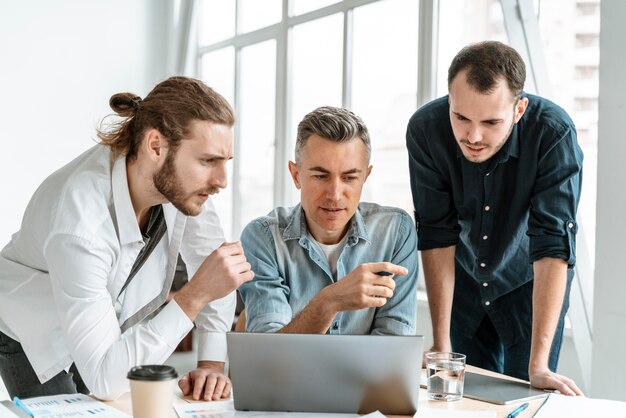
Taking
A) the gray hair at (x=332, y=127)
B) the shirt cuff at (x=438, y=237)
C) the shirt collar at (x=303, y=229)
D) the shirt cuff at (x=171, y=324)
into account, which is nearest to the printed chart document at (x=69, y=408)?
the shirt cuff at (x=171, y=324)

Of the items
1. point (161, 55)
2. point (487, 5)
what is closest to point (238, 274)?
point (487, 5)

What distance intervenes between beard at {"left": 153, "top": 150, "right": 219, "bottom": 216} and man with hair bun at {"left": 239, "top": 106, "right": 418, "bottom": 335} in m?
0.27

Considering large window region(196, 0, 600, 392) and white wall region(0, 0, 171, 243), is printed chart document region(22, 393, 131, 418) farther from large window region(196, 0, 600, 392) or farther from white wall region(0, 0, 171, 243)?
white wall region(0, 0, 171, 243)

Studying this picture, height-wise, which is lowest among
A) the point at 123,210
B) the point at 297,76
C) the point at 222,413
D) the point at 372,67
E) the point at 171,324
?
the point at 222,413

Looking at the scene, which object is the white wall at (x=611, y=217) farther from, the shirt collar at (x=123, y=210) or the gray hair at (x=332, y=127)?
the shirt collar at (x=123, y=210)

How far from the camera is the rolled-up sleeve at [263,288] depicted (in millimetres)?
1847

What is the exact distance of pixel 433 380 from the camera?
1508 millimetres

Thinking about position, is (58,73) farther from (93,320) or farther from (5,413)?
(5,413)

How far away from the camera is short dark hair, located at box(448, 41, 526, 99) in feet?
6.12

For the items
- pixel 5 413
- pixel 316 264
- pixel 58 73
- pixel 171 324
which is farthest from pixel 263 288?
pixel 58 73

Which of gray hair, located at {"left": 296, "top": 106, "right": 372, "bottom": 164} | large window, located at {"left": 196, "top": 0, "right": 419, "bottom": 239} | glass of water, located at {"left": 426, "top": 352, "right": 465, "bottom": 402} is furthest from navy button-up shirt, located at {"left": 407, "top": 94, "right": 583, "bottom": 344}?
large window, located at {"left": 196, "top": 0, "right": 419, "bottom": 239}

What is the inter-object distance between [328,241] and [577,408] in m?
0.82

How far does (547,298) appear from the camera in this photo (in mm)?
1907

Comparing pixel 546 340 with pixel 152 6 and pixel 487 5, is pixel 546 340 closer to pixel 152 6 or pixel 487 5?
pixel 487 5
